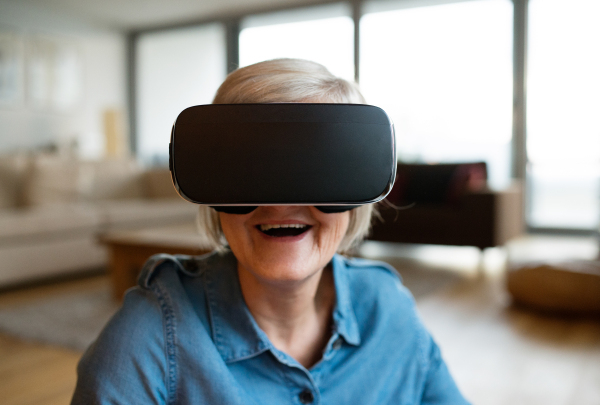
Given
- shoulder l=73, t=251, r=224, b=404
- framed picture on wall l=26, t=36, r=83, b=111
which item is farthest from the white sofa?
framed picture on wall l=26, t=36, r=83, b=111

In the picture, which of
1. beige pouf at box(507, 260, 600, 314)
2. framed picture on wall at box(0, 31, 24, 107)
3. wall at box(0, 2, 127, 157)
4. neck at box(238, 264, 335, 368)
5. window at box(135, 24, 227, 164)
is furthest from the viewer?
window at box(135, 24, 227, 164)

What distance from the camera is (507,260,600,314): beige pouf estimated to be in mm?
2428

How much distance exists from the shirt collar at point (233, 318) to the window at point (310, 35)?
5476 mm

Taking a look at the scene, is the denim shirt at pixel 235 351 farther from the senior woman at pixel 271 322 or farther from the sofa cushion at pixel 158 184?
the sofa cushion at pixel 158 184

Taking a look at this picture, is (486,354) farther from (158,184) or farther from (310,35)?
(310,35)

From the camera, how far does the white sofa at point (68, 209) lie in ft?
9.96

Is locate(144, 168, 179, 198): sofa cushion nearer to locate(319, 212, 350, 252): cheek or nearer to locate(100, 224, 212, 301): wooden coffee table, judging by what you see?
locate(100, 224, 212, 301): wooden coffee table

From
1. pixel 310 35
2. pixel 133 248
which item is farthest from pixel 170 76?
pixel 133 248

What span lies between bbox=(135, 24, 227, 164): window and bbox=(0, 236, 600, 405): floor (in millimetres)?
4365

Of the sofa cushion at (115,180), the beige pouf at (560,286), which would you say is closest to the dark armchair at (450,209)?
the beige pouf at (560,286)

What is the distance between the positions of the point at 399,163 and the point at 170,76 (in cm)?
418

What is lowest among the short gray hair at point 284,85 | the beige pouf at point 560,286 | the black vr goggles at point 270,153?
the beige pouf at point 560,286

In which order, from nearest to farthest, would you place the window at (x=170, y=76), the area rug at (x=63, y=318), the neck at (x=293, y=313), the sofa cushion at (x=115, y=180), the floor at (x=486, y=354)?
the neck at (x=293, y=313) < the floor at (x=486, y=354) < the area rug at (x=63, y=318) < the sofa cushion at (x=115, y=180) < the window at (x=170, y=76)

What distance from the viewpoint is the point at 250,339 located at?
653 millimetres
